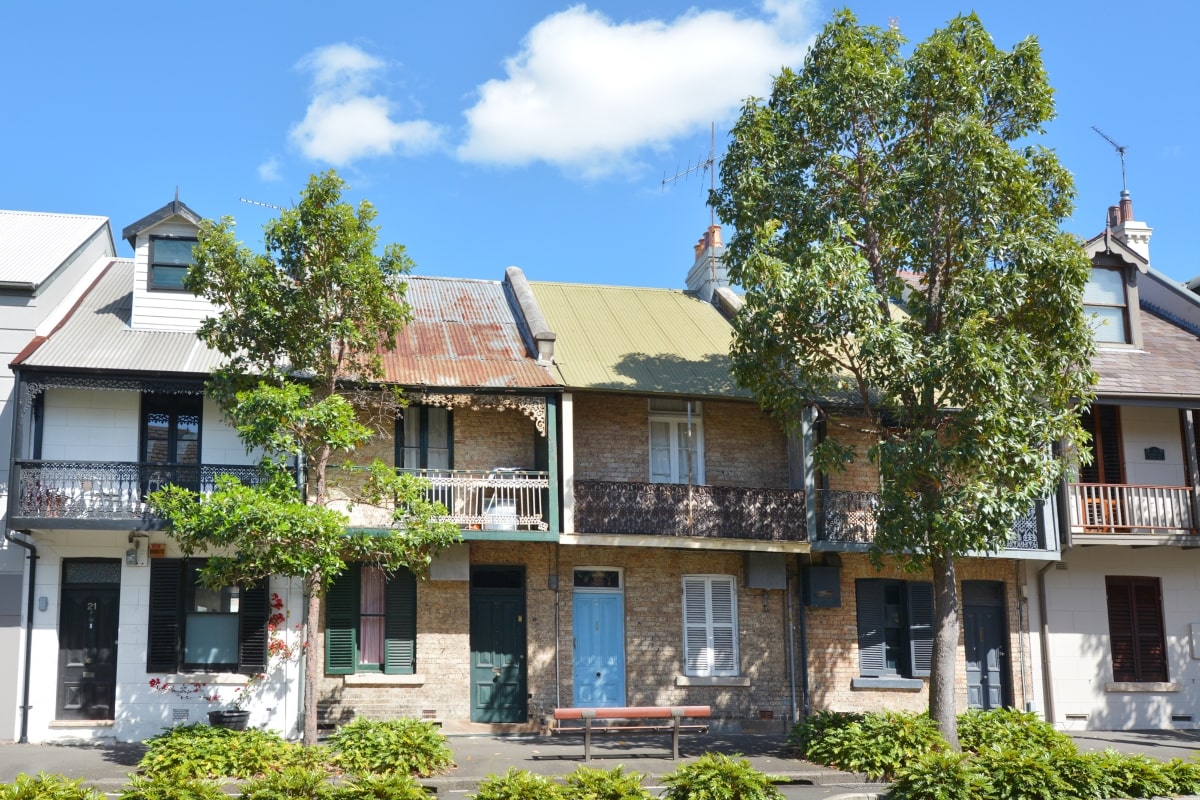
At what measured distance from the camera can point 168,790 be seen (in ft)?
42.6

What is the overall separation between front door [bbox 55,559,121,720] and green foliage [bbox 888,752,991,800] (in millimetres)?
11197

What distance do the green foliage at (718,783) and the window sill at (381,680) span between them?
6.65m

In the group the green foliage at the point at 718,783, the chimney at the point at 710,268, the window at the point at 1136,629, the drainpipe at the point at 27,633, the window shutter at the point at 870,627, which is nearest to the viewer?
the green foliage at the point at 718,783

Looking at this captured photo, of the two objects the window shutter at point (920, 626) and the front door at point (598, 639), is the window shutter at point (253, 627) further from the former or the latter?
the window shutter at point (920, 626)

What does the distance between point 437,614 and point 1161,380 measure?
501 inches

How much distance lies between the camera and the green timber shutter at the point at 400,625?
20031 mm

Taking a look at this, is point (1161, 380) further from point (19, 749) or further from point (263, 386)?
point (19, 749)

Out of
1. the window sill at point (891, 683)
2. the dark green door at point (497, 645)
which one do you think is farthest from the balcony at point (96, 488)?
the window sill at point (891, 683)

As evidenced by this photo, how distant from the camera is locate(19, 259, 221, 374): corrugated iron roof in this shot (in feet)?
62.1

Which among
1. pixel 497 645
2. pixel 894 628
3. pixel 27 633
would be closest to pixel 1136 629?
pixel 894 628

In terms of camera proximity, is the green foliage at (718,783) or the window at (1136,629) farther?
the window at (1136,629)

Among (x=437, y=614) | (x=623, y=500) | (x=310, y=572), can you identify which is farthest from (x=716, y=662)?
(x=310, y=572)

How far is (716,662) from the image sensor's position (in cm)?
2130

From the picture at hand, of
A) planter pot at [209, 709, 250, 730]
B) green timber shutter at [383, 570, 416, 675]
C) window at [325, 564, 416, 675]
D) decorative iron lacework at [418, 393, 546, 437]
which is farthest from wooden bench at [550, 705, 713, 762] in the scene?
decorative iron lacework at [418, 393, 546, 437]
